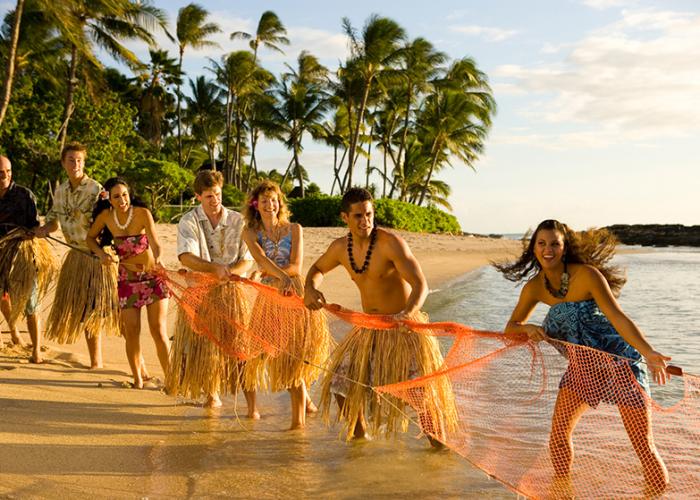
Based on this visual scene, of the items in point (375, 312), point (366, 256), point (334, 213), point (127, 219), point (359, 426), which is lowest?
point (359, 426)

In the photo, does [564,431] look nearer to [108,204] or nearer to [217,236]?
[217,236]

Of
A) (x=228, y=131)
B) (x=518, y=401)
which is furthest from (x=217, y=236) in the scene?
(x=228, y=131)

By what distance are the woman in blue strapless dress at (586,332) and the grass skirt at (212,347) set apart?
76.6 inches

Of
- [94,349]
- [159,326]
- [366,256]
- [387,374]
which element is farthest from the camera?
[94,349]

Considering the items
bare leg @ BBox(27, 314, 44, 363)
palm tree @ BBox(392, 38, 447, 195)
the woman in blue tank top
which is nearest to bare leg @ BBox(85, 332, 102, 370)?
bare leg @ BBox(27, 314, 44, 363)

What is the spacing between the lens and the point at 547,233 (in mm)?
3568

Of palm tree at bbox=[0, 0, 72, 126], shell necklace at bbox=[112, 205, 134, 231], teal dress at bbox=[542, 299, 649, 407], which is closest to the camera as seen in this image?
teal dress at bbox=[542, 299, 649, 407]

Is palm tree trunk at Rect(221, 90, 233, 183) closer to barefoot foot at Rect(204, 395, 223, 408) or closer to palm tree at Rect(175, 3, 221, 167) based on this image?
palm tree at Rect(175, 3, 221, 167)

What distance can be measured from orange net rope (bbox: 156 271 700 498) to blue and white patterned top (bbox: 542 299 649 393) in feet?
0.37

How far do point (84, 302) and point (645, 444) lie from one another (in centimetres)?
426

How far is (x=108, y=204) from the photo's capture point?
5.77 metres

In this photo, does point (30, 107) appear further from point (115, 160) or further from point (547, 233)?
point (547, 233)

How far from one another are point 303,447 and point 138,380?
174 cm

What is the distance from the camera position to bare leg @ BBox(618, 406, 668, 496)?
336 centimetres
